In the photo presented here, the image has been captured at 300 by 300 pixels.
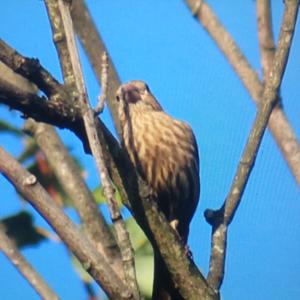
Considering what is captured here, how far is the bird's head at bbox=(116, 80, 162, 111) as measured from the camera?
5.11 metres

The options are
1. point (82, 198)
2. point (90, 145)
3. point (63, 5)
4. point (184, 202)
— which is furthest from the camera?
point (184, 202)

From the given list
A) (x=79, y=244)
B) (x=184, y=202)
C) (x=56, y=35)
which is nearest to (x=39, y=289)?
(x=79, y=244)

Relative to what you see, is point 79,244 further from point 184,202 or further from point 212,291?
point 184,202

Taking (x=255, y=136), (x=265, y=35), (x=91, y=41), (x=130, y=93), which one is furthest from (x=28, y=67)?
(x=130, y=93)

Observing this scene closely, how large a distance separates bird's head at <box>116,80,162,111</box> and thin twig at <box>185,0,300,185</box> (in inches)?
29.7

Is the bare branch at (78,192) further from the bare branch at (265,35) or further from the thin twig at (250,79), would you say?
the bare branch at (265,35)

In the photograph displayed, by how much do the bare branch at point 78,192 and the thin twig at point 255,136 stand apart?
41 cm

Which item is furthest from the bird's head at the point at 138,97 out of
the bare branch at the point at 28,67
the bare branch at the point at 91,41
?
the bare branch at the point at 28,67

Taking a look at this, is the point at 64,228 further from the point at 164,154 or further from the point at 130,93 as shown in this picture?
the point at 130,93

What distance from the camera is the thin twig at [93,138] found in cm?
262

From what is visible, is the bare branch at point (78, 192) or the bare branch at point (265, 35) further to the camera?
the bare branch at point (265, 35)

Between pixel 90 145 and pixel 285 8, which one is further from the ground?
pixel 285 8

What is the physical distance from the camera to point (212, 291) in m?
3.23

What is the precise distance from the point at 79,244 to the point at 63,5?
0.73m
